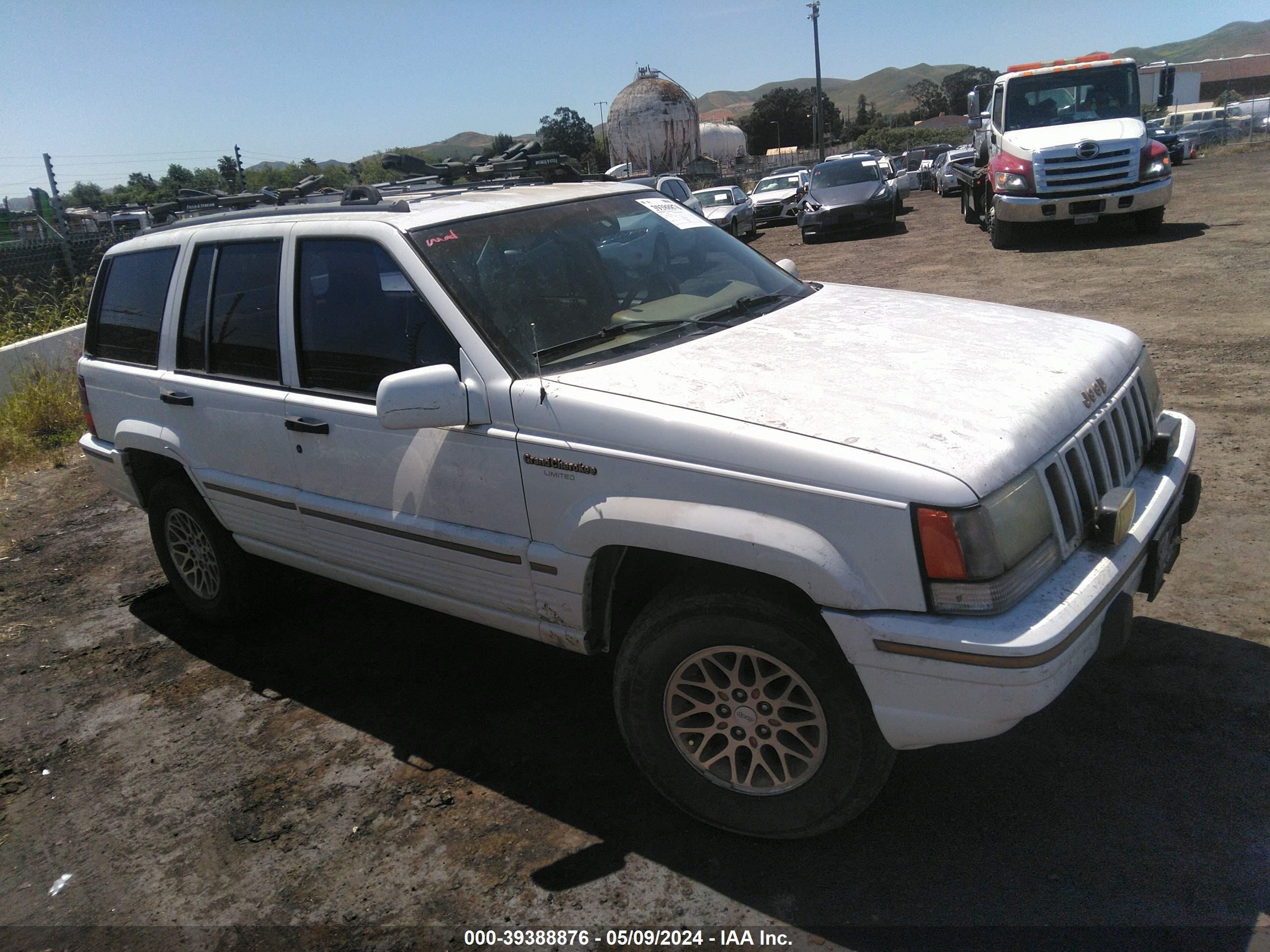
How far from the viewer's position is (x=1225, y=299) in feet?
30.4

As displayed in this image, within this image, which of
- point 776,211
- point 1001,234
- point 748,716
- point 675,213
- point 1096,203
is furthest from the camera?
point 776,211

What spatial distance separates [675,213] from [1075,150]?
10.8 metres

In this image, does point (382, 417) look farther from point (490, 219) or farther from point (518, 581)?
point (490, 219)

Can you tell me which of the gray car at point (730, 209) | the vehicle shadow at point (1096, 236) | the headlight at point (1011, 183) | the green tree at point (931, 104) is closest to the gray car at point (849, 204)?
the gray car at point (730, 209)

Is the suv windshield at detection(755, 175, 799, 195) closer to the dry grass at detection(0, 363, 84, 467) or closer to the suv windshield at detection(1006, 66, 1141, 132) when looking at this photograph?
the suv windshield at detection(1006, 66, 1141, 132)

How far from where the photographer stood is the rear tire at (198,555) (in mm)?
4645

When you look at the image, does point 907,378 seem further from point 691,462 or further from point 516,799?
point 516,799

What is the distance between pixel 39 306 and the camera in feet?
40.3

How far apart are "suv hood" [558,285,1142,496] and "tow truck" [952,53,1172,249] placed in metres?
10.7

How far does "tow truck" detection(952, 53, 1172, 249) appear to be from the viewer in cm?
1291

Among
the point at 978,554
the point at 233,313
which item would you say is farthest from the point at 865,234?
the point at 978,554

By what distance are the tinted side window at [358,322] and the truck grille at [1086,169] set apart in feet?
39.5

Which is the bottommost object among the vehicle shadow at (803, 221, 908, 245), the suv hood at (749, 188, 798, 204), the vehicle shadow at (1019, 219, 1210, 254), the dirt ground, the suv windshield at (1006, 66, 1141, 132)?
the dirt ground

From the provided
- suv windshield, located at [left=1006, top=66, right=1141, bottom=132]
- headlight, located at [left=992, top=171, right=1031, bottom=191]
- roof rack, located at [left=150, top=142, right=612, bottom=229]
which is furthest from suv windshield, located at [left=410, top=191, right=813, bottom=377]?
suv windshield, located at [left=1006, top=66, right=1141, bottom=132]
